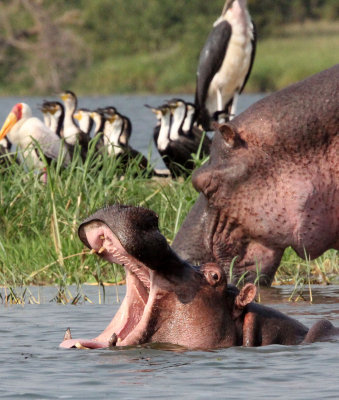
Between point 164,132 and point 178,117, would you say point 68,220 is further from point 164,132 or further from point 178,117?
point 178,117

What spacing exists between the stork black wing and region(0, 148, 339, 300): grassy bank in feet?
23.5

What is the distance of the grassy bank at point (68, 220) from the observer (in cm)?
654

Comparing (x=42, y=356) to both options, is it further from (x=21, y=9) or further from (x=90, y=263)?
(x=21, y=9)

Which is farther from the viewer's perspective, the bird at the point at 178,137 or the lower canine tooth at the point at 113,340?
the bird at the point at 178,137

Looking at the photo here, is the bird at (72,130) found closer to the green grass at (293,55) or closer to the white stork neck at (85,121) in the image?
the white stork neck at (85,121)

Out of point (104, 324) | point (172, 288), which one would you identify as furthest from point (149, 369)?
point (104, 324)

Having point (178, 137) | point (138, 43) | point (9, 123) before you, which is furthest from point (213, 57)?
point (138, 43)

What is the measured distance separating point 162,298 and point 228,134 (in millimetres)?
1408

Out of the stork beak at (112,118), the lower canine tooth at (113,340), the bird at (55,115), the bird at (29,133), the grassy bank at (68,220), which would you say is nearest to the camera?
the lower canine tooth at (113,340)

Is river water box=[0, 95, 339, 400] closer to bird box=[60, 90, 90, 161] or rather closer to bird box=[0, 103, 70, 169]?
bird box=[0, 103, 70, 169]

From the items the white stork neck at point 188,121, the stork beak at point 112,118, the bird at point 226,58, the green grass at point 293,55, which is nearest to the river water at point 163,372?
the white stork neck at point 188,121

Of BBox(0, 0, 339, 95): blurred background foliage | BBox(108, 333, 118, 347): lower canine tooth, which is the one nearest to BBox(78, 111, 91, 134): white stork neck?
BBox(108, 333, 118, 347): lower canine tooth

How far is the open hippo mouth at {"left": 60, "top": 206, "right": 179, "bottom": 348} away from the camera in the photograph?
3723 millimetres

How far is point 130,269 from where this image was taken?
390 cm
